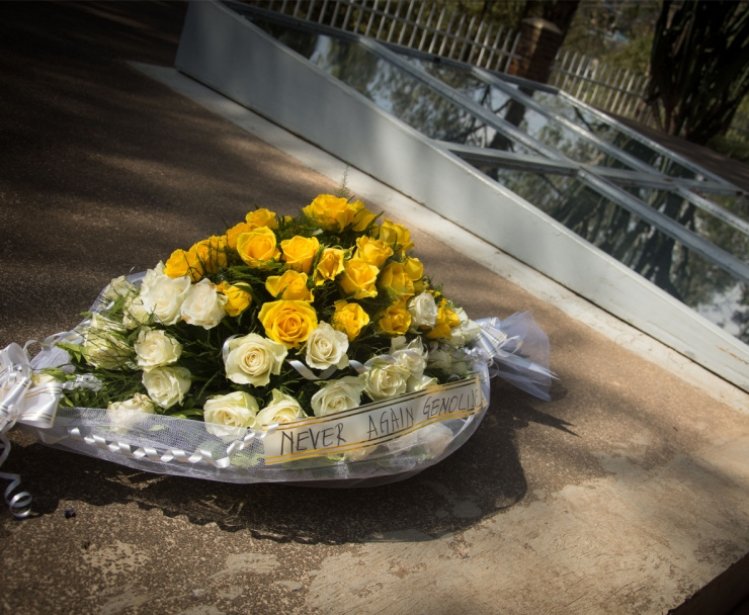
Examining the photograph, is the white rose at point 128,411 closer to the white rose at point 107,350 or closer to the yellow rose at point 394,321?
the white rose at point 107,350

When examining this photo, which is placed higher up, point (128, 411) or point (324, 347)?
point (324, 347)

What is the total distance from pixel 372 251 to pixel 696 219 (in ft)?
14.0

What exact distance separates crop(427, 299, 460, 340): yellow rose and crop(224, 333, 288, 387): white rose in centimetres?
59

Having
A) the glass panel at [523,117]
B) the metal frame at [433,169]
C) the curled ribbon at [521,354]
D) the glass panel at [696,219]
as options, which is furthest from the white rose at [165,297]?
the glass panel at [523,117]

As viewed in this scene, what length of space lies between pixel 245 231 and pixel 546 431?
56.9 inches

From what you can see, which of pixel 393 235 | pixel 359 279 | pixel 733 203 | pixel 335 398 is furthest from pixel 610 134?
pixel 335 398

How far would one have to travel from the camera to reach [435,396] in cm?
219

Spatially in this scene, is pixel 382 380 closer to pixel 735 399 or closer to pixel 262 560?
pixel 262 560

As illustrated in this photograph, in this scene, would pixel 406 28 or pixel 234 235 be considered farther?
pixel 406 28

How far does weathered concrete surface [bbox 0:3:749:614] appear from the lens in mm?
1714

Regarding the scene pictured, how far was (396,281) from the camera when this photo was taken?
2.19 meters

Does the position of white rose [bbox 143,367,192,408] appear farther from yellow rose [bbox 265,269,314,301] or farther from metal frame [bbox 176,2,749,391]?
metal frame [bbox 176,2,749,391]

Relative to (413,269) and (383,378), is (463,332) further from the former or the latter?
(383,378)

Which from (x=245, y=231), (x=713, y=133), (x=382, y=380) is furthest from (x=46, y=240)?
(x=713, y=133)
